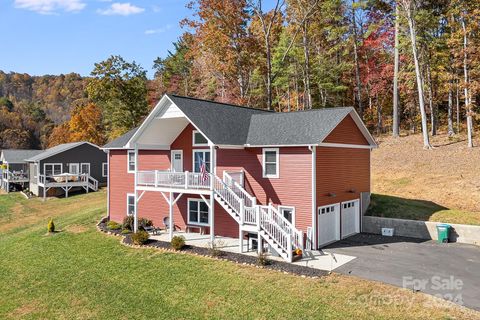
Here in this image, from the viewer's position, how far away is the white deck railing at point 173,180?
773 inches

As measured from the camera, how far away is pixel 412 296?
483 inches

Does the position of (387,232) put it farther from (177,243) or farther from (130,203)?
(130,203)

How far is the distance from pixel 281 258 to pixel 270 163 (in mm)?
5301

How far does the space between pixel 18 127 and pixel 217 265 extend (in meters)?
103

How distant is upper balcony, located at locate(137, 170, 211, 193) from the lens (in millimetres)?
19547

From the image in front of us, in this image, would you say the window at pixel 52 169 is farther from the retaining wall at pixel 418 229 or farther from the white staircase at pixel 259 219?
the retaining wall at pixel 418 229

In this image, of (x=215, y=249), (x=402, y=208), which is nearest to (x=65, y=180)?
(x=215, y=249)

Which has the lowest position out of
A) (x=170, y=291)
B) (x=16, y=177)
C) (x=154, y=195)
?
(x=170, y=291)

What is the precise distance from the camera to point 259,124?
2197cm

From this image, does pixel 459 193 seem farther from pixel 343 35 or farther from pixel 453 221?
pixel 343 35

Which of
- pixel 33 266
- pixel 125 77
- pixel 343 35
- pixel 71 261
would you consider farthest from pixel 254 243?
pixel 125 77

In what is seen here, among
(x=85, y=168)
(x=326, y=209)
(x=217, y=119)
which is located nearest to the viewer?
(x=326, y=209)

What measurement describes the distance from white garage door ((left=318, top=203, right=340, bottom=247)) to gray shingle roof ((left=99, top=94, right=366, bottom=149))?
3.98m

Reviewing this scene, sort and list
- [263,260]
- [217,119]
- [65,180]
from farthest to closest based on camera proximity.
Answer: [65,180] → [217,119] → [263,260]
